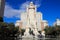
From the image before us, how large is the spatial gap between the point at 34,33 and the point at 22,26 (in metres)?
32.4

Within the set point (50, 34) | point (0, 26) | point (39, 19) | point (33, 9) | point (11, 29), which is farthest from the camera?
point (39, 19)

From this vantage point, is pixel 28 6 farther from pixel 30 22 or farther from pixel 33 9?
pixel 30 22

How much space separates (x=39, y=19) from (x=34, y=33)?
31.6 meters

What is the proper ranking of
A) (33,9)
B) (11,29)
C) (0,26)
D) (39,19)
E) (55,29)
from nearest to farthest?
(0,26)
(11,29)
(55,29)
(33,9)
(39,19)

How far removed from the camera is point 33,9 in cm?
11256

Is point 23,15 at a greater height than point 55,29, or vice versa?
point 23,15

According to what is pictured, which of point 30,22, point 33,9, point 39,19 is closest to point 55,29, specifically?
point 30,22

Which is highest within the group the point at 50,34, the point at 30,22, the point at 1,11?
the point at 1,11

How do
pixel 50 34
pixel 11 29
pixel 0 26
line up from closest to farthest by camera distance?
pixel 0 26 < pixel 11 29 < pixel 50 34

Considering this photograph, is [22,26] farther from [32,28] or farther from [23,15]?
[32,28]

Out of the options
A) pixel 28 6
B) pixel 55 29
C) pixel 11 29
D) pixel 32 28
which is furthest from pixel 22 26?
pixel 11 29

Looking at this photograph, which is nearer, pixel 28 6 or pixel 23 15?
pixel 28 6

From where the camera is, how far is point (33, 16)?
108188 millimetres

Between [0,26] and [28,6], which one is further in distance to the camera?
[28,6]
